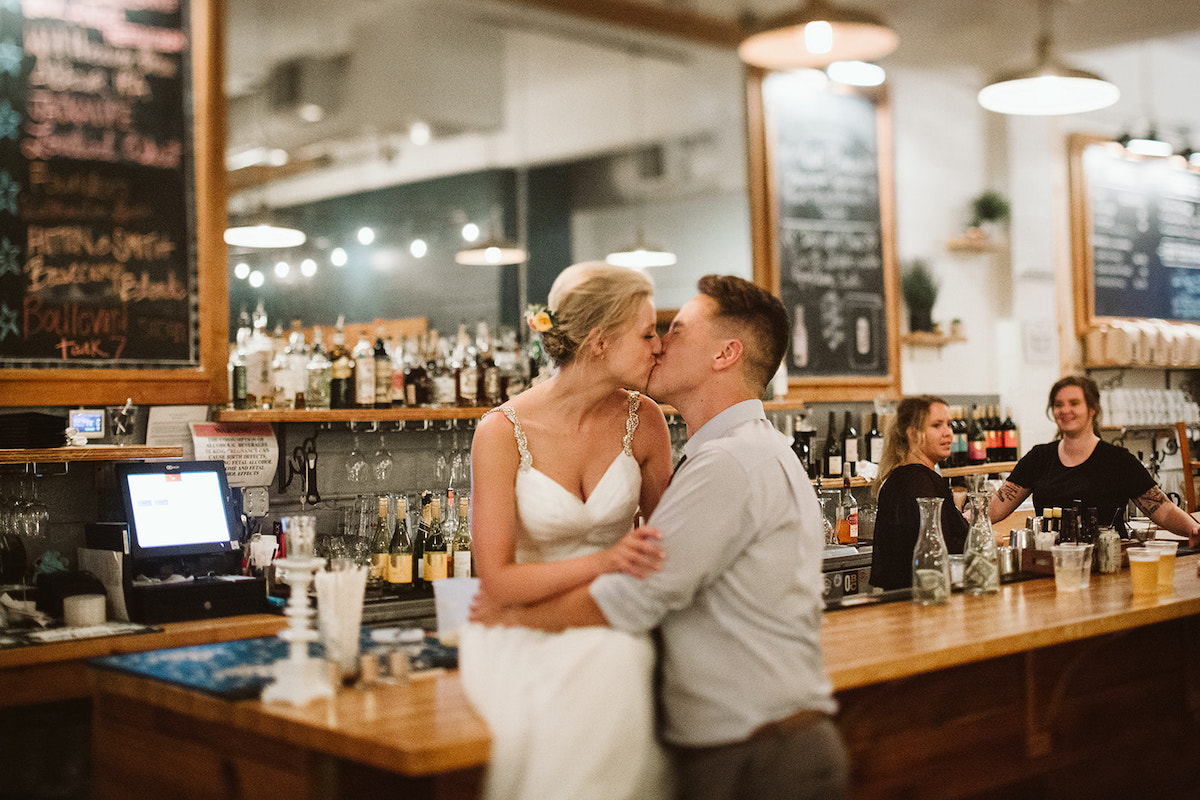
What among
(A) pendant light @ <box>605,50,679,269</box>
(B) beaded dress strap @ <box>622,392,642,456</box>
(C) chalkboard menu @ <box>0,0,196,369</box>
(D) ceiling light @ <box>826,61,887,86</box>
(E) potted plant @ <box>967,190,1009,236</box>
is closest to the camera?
(B) beaded dress strap @ <box>622,392,642,456</box>

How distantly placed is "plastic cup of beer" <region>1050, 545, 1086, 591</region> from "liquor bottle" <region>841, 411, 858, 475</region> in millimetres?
2595

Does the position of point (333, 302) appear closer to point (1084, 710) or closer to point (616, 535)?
point (616, 535)

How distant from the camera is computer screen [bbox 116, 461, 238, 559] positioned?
12.2 ft

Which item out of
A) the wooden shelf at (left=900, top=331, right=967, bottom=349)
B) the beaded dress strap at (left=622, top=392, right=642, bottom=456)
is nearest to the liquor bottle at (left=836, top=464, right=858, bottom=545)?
the wooden shelf at (left=900, top=331, right=967, bottom=349)

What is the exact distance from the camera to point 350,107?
16.3 ft

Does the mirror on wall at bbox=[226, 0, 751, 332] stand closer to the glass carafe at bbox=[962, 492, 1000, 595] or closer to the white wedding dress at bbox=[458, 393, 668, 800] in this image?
the glass carafe at bbox=[962, 492, 1000, 595]

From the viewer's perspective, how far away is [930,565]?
3309 mm

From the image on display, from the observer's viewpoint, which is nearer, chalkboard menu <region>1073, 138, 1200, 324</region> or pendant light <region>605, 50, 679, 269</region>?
pendant light <region>605, 50, 679, 269</region>

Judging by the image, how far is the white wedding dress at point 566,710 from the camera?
81.9 inches

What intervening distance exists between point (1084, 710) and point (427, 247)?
10.4ft

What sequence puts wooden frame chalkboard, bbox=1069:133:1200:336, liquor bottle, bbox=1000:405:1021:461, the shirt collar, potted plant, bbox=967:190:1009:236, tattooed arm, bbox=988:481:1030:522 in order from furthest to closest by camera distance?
wooden frame chalkboard, bbox=1069:133:1200:336 → potted plant, bbox=967:190:1009:236 → liquor bottle, bbox=1000:405:1021:461 → tattooed arm, bbox=988:481:1030:522 → the shirt collar

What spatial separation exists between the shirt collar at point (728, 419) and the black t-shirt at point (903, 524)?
1847 mm

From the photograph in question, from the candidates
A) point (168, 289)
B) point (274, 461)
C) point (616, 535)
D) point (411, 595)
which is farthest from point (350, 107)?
point (616, 535)

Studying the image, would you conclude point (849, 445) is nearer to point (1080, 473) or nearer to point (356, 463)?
point (1080, 473)
